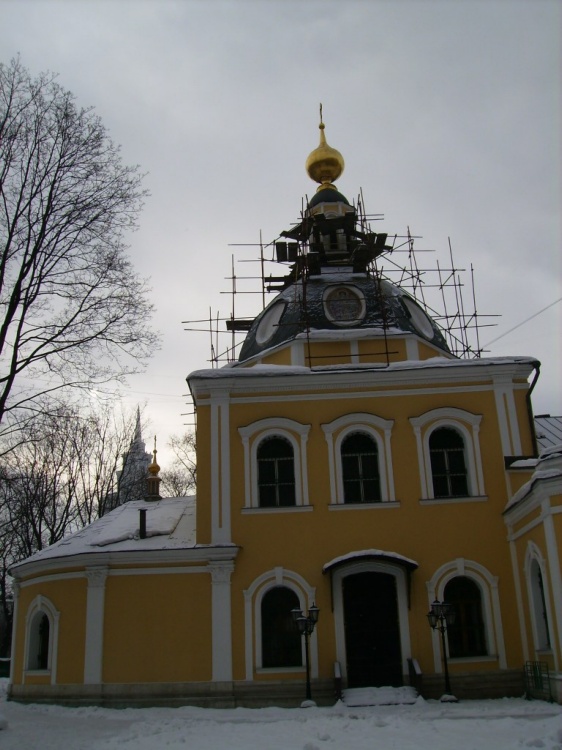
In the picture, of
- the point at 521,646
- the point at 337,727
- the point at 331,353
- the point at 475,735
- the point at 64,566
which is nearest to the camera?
the point at 475,735

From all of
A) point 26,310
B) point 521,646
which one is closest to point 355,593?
point 521,646

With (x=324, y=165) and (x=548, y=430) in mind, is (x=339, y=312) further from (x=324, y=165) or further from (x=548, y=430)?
(x=324, y=165)

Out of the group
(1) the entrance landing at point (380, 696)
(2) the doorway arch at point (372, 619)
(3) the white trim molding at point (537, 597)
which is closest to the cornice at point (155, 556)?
(2) the doorway arch at point (372, 619)

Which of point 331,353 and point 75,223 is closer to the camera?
point 75,223

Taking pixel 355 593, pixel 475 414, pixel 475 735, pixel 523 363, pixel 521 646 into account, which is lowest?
pixel 475 735

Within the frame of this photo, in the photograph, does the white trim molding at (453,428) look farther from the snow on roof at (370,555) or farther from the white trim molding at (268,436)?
the white trim molding at (268,436)

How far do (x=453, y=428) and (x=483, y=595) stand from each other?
3516 mm

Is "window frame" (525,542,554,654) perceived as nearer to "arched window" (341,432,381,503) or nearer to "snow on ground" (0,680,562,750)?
"snow on ground" (0,680,562,750)

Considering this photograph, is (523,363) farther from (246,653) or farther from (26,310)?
(26,310)

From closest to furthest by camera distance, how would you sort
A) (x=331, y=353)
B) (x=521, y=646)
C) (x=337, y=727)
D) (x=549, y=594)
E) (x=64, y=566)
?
(x=337, y=727)
(x=549, y=594)
(x=521, y=646)
(x=64, y=566)
(x=331, y=353)

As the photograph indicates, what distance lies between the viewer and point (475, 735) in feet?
34.2

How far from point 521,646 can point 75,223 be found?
454 inches

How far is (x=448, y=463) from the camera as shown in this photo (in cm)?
1667

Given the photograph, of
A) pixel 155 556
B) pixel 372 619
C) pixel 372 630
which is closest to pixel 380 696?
pixel 372 630
